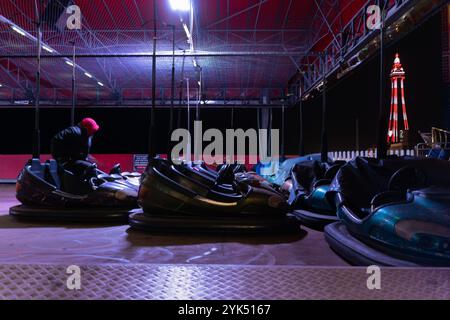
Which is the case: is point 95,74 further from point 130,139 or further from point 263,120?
point 263,120

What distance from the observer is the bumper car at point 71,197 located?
3.30 metres

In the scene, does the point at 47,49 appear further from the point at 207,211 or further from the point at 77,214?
the point at 207,211

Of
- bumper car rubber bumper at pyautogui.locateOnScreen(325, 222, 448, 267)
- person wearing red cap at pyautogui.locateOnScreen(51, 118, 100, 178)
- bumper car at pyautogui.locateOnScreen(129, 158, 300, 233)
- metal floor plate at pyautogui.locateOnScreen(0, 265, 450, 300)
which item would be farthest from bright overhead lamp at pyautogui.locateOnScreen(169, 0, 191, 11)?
metal floor plate at pyautogui.locateOnScreen(0, 265, 450, 300)

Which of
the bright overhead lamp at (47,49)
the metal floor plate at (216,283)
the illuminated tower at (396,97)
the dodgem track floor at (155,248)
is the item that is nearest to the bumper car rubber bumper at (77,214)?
the dodgem track floor at (155,248)

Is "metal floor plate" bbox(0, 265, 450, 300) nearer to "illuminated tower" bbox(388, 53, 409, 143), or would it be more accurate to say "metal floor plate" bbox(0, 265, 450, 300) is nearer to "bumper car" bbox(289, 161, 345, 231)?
"bumper car" bbox(289, 161, 345, 231)

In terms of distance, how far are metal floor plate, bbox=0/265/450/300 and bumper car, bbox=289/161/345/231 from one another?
1.33 metres

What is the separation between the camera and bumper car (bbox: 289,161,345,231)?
295cm

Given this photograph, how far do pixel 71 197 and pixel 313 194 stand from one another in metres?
2.14

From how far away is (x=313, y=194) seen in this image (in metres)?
3.10

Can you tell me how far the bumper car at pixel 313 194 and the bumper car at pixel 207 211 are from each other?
304 millimetres

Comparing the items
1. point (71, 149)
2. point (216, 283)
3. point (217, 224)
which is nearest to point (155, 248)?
point (217, 224)

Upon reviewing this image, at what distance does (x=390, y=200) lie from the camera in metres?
1.91

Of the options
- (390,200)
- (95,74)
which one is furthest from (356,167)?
(95,74)

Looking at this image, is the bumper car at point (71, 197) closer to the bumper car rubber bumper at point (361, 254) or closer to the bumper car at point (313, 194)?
the bumper car at point (313, 194)
